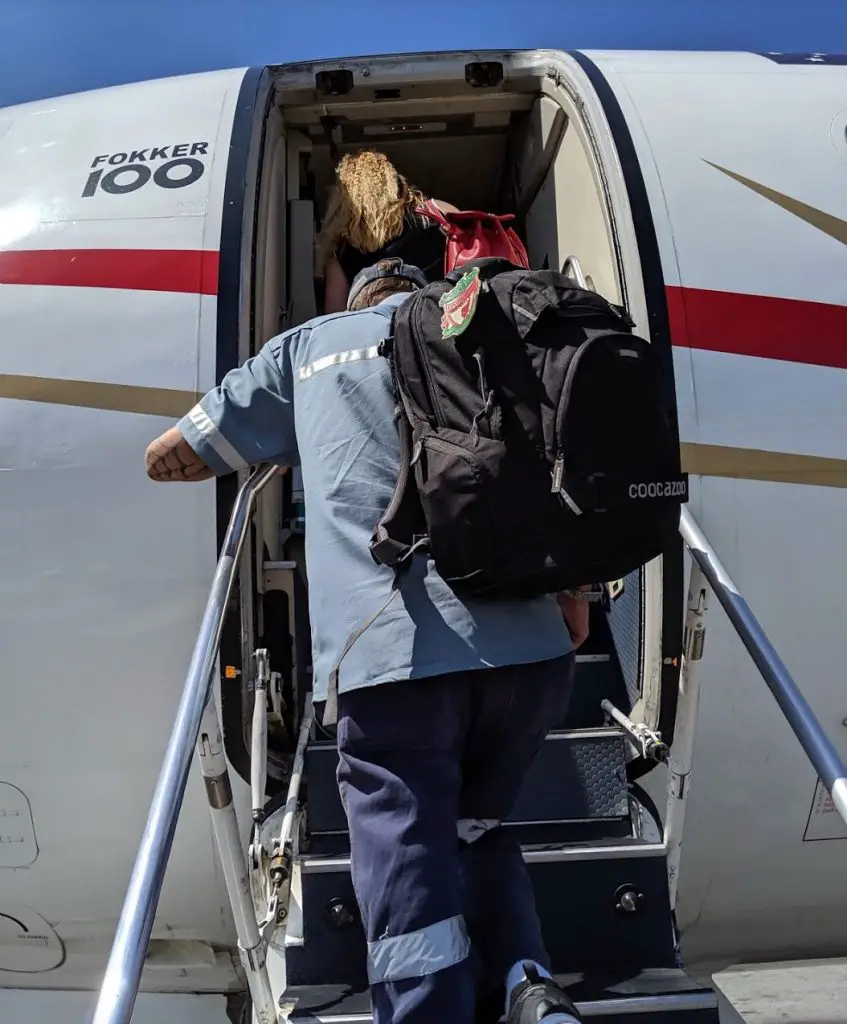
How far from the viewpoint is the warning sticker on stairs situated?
7.82ft

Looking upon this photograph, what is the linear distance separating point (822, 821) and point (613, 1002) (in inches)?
38.1

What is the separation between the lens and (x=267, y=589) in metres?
2.68

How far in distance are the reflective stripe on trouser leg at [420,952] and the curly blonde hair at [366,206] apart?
271 centimetres

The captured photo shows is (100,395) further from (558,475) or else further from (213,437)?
(558,475)

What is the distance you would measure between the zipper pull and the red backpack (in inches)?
78.3

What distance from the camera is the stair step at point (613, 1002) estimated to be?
69.3 inches

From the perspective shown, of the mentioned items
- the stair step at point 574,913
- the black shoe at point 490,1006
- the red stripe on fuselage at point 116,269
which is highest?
the red stripe on fuselage at point 116,269

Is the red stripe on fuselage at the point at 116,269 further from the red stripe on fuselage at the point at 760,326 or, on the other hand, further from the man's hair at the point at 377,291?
the red stripe on fuselage at the point at 760,326

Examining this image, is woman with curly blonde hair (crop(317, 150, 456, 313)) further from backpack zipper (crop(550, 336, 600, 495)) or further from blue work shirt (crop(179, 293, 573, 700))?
backpack zipper (crop(550, 336, 600, 495))

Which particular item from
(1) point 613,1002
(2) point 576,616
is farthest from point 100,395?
(1) point 613,1002

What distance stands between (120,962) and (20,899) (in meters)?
1.60

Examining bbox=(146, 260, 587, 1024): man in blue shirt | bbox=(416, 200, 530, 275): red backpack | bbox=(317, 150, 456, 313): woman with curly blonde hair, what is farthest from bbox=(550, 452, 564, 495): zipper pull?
bbox=(317, 150, 456, 313): woman with curly blonde hair

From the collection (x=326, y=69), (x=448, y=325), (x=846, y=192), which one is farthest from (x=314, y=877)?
(x=326, y=69)

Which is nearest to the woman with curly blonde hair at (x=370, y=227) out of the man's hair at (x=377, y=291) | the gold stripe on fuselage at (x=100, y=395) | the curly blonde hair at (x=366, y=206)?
A: the curly blonde hair at (x=366, y=206)
